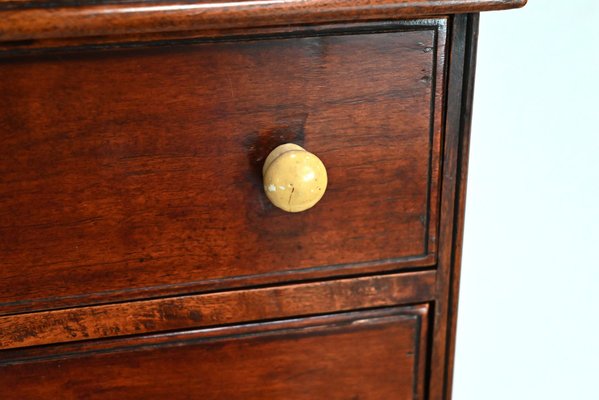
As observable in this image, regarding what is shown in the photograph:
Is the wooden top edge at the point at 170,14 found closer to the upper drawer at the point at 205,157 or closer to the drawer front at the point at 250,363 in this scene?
the upper drawer at the point at 205,157

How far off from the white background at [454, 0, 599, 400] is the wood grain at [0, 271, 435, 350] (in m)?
0.35

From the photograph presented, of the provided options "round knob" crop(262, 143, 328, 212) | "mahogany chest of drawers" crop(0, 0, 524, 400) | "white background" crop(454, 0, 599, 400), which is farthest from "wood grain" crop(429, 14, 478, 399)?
"white background" crop(454, 0, 599, 400)

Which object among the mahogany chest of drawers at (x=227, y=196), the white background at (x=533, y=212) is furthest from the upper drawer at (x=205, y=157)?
the white background at (x=533, y=212)

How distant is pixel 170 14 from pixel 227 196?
0.14 m

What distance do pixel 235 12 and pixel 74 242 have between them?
0.64ft

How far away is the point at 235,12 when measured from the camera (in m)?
0.38

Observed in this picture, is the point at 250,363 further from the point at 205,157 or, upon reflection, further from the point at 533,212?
the point at 533,212

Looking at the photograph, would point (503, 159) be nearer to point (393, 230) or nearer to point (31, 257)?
point (393, 230)

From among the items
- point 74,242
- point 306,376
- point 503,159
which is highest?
point 503,159

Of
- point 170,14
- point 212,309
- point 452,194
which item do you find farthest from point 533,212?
point 170,14

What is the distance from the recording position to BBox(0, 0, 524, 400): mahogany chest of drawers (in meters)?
0.41

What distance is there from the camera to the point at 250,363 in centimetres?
52

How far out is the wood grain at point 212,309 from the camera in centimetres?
48

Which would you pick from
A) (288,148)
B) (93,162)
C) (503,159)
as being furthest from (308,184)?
(503,159)
